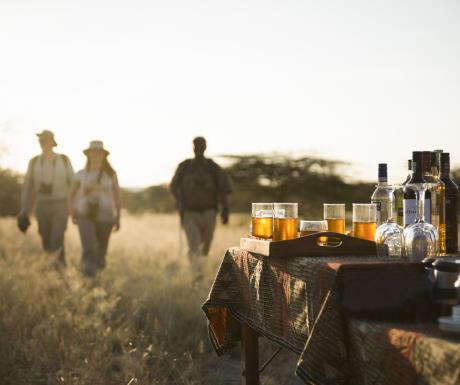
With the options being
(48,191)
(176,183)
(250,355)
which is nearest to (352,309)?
(250,355)

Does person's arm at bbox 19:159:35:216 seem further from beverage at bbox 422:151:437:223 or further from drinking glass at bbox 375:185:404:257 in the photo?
beverage at bbox 422:151:437:223

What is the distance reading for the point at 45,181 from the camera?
8.55 meters

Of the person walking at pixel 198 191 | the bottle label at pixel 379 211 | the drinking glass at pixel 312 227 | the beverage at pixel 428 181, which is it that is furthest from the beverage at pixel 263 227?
the person walking at pixel 198 191

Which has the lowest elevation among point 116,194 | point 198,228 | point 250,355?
point 250,355

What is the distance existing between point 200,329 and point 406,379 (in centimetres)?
427

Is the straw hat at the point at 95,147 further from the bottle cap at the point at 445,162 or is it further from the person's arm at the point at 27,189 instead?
the bottle cap at the point at 445,162

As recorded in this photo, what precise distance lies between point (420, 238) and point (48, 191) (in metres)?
6.79

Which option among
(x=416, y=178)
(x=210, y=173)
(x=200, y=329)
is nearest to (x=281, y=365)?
(x=200, y=329)

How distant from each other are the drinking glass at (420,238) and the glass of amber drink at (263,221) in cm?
76

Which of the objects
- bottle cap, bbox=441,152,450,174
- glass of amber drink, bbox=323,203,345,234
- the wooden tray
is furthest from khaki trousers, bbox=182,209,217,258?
bottle cap, bbox=441,152,450,174

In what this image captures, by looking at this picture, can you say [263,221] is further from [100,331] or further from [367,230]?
[100,331]

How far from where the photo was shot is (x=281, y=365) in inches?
206

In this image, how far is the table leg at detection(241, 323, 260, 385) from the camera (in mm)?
3453

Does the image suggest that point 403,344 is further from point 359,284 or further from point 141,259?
point 141,259
